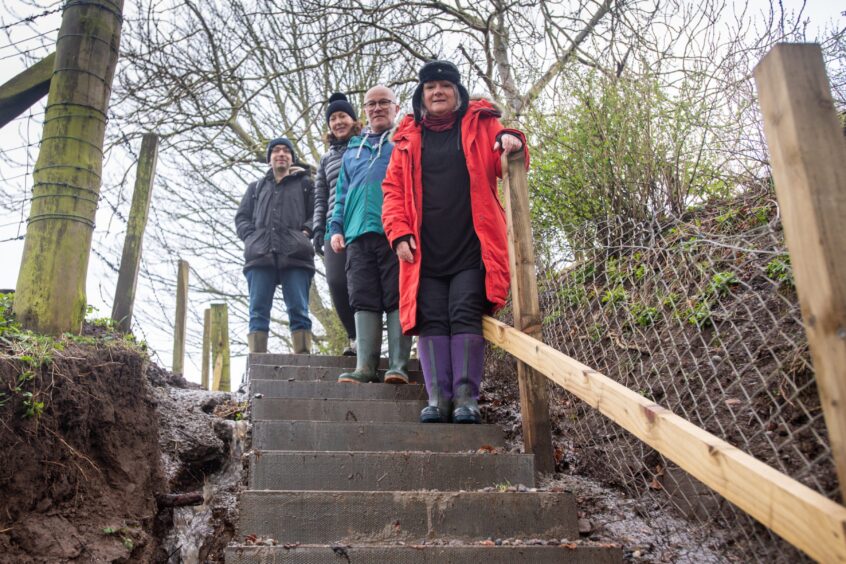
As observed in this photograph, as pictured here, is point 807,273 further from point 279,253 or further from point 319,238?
point 279,253

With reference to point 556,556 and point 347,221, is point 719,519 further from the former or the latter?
point 347,221

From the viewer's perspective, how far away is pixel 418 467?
3033 millimetres

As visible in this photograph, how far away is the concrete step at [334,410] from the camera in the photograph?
3.68 meters

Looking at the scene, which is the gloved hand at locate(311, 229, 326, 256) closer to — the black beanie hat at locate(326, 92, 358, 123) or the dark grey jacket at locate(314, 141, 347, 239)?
the dark grey jacket at locate(314, 141, 347, 239)

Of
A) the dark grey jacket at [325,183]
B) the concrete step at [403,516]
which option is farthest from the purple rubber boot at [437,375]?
the dark grey jacket at [325,183]

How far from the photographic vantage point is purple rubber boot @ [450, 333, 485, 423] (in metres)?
3.45

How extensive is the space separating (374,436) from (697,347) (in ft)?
5.29

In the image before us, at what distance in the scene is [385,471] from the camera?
301cm

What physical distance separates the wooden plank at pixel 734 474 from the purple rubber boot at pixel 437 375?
1079 millimetres

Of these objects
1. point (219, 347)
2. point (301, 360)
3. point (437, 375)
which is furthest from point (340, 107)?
point (219, 347)

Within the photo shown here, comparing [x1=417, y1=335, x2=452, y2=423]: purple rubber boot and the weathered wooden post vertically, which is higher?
the weathered wooden post

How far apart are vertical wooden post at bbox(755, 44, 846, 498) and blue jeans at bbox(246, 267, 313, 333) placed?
15.0 ft

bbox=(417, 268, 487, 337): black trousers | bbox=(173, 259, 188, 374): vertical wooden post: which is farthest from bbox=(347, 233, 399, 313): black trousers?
bbox=(173, 259, 188, 374): vertical wooden post

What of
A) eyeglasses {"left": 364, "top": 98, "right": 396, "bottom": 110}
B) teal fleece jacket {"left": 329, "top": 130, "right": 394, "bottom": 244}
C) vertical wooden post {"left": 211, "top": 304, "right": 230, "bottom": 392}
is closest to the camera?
teal fleece jacket {"left": 329, "top": 130, "right": 394, "bottom": 244}
